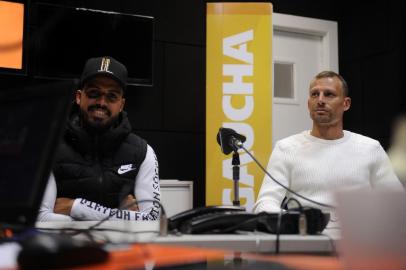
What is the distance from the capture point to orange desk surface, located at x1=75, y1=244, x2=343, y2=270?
69 cm

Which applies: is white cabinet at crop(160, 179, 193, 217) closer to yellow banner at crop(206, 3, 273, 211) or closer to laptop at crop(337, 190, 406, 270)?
yellow banner at crop(206, 3, 273, 211)

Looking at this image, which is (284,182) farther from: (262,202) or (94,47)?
(94,47)

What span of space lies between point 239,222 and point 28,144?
1.53 feet

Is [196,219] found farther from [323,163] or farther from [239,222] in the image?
[323,163]

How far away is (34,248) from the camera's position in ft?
2.13

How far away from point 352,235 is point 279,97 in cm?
413

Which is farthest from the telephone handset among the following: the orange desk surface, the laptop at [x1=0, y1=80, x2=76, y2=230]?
the laptop at [x1=0, y1=80, x2=76, y2=230]

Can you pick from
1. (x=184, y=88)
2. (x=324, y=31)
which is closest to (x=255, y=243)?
(x=184, y=88)

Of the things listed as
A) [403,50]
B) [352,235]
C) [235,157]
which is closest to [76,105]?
[235,157]

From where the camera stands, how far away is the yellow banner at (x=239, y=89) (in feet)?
12.1

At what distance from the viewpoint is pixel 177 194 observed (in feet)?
12.3

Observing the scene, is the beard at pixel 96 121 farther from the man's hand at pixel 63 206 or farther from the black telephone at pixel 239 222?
the black telephone at pixel 239 222

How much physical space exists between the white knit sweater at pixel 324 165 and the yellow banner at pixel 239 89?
1.18 meters

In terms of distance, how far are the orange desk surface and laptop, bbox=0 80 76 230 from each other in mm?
169
